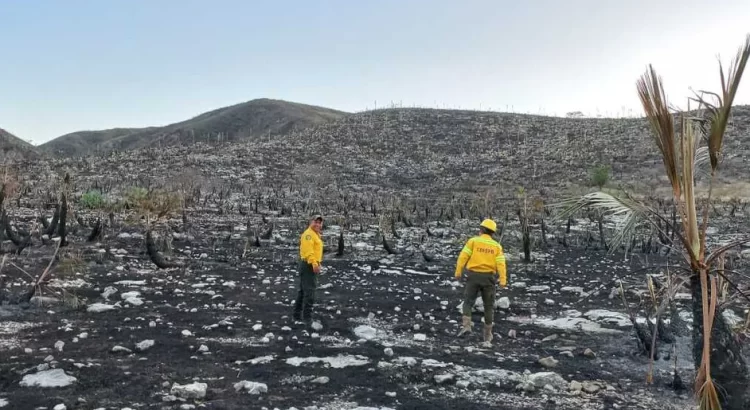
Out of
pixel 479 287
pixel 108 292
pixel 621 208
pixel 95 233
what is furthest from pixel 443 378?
pixel 95 233

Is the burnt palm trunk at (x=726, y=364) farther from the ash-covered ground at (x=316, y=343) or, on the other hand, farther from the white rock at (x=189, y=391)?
the white rock at (x=189, y=391)

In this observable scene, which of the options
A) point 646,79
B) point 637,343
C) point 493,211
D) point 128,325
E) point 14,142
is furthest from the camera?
point 14,142

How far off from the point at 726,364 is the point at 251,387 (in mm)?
3832

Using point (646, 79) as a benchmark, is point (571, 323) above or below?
below

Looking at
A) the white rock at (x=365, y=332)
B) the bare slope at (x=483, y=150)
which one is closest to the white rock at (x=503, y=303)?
the white rock at (x=365, y=332)

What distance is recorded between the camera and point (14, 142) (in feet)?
170

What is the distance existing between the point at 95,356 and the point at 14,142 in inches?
2160

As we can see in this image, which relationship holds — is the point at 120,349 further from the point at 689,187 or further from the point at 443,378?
the point at 689,187

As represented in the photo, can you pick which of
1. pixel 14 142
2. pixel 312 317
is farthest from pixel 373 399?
pixel 14 142

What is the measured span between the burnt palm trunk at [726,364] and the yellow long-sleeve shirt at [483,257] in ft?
9.06

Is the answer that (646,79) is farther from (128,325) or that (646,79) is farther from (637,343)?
(128,325)

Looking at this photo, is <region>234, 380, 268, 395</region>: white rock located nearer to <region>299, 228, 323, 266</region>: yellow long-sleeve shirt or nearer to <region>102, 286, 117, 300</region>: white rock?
<region>299, 228, 323, 266</region>: yellow long-sleeve shirt

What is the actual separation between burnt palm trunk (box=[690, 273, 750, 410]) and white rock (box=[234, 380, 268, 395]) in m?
3.60

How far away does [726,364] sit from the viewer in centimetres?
441
